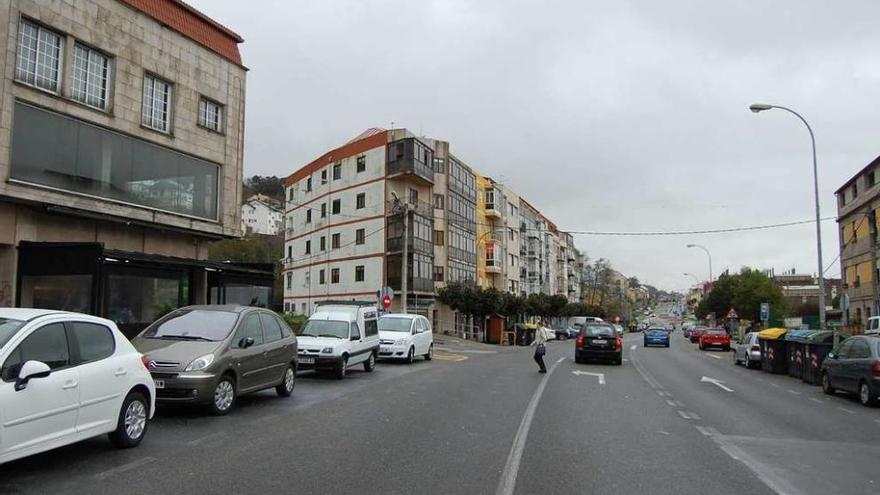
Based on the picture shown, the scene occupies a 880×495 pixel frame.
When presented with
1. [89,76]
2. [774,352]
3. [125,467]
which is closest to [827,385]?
[774,352]

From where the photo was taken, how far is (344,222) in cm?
5466

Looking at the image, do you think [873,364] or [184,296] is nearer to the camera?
[873,364]

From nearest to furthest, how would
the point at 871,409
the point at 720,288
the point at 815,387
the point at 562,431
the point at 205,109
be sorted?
the point at 562,431
the point at 871,409
the point at 815,387
the point at 205,109
the point at 720,288

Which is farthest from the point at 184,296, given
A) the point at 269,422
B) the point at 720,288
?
the point at 720,288

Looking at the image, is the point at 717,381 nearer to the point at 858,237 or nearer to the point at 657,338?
the point at 657,338

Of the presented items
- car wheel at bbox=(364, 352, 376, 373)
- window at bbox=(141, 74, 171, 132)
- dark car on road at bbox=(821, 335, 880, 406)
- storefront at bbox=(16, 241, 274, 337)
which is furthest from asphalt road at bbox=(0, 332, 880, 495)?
window at bbox=(141, 74, 171, 132)

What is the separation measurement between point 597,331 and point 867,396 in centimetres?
1137

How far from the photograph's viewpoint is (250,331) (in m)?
11.6

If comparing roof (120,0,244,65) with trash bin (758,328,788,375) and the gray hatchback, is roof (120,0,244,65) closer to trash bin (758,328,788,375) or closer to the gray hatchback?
the gray hatchback

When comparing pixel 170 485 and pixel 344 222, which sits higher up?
pixel 344 222

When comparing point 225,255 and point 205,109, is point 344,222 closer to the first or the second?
point 225,255

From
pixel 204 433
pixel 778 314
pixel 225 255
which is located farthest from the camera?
pixel 225 255

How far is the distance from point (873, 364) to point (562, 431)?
26.7 feet

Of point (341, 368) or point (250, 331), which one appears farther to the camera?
point (341, 368)
